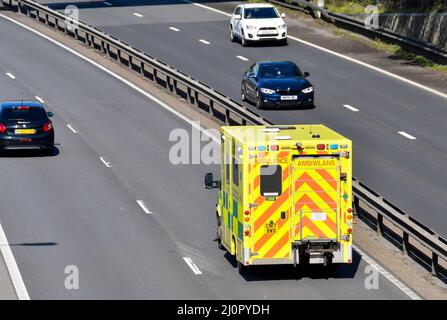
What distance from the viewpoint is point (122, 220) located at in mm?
28703

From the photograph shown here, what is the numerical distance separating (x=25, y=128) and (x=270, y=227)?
49.7 ft

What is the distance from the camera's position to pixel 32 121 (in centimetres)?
3731

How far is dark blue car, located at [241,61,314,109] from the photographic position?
137 ft

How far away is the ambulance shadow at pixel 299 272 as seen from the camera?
79.1ft

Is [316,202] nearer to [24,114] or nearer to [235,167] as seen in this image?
[235,167]

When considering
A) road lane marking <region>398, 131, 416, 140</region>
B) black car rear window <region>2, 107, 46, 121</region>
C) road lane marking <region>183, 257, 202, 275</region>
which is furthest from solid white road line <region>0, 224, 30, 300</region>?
road lane marking <region>398, 131, 416, 140</region>

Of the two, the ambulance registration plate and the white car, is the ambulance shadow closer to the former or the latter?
the ambulance registration plate

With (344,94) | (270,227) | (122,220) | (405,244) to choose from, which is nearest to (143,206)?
(122,220)

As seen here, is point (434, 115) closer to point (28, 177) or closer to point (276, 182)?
point (28, 177)

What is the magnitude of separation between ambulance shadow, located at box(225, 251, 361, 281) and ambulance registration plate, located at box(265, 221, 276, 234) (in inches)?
38.9

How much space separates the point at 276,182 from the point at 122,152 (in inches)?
543

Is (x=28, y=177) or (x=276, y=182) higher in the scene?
(x=276, y=182)

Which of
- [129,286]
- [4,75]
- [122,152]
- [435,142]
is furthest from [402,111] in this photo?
[129,286]

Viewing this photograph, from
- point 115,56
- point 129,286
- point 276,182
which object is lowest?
point 115,56
